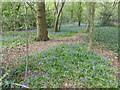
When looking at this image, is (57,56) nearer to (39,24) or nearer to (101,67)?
(101,67)

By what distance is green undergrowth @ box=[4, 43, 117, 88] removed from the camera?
2854 millimetres

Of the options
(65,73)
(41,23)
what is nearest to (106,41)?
(41,23)

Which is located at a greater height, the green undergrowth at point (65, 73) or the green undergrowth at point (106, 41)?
the green undergrowth at point (106, 41)

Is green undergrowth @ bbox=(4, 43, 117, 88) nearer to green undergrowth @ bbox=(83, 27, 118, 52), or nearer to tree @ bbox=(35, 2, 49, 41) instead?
green undergrowth @ bbox=(83, 27, 118, 52)

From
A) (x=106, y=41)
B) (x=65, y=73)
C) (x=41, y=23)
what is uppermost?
(x=41, y=23)

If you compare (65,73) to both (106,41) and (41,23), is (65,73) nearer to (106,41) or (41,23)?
(41,23)

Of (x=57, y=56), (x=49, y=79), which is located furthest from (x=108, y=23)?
(x=49, y=79)

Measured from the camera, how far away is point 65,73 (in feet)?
10.8

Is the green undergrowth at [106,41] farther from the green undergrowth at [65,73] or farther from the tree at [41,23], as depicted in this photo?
the tree at [41,23]

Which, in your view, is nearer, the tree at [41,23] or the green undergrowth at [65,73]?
the green undergrowth at [65,73]

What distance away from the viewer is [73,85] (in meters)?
2.84

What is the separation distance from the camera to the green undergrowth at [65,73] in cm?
285

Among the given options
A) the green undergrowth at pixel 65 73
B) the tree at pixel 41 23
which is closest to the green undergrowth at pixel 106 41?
the green undergrowth at pixel 65 73

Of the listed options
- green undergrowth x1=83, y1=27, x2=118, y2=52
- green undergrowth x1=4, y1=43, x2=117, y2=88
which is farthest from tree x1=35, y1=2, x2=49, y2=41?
green undergrowth x1=4, y1=43, x2=117, y2=88
